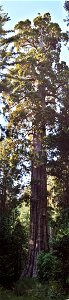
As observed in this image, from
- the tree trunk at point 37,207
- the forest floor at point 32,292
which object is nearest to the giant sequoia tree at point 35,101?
the tree trunk at point 37,207

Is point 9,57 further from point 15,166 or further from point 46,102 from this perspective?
point 15,166

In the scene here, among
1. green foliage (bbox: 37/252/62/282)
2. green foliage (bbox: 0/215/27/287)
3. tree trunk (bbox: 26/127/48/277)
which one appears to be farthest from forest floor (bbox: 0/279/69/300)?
tree trunk (bbox: 26/127/48/277)

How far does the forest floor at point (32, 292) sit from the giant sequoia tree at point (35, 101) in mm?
3512

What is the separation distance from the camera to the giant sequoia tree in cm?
2234

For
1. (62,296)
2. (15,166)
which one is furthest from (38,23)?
(62,296)

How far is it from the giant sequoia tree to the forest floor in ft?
11.5

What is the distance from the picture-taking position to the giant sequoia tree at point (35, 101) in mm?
22344

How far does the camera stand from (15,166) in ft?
73.5

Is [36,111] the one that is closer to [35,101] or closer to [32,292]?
[35,101]

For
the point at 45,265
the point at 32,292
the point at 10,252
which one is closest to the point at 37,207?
the point at 45,265

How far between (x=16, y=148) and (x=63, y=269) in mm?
10672

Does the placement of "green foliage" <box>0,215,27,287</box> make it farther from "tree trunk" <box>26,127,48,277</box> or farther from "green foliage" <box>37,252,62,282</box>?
"tree trunk" <box>26,127,48,277</box>

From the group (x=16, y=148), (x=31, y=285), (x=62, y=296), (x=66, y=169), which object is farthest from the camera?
(x=66, y=169)

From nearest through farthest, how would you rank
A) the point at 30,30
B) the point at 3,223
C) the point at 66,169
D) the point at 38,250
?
the point at 3,223
the point at 38,250
the point at 66,169
the point at 30,30
